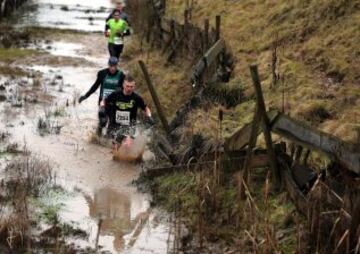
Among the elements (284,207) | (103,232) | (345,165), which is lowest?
(103,232)

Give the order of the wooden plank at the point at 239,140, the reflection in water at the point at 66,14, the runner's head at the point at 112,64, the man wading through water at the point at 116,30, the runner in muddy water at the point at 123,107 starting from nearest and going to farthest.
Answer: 1. the wooden plank at the point at 239,140
2. the runner in muddy water at the point at 123,107
3. the runner's head at the point at 112,64
4. the man wading through water at the point at 116,30
5. the reflection in water at the point at 66,14

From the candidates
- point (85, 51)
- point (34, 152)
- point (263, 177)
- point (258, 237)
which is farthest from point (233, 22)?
point (258, 237)

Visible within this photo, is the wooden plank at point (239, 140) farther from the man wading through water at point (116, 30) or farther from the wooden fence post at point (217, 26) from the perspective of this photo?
the man wading through water at point (116, 30)

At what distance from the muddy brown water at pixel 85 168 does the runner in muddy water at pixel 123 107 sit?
55 centimetres

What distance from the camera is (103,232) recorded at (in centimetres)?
786

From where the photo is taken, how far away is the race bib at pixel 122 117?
35.1ft

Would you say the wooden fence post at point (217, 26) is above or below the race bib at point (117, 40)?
above

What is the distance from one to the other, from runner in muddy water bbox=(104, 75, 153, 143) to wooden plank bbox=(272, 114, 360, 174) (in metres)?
3.58

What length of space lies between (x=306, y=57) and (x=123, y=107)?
12.9 ft

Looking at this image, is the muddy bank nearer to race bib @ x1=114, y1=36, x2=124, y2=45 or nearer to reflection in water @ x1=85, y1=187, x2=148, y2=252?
race bib @ x1=114, y1=36, x2=124, y2=45

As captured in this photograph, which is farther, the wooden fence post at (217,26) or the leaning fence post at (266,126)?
the wooden fence post at (217,26)

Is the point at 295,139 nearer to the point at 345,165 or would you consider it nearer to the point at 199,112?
the point at 345,165

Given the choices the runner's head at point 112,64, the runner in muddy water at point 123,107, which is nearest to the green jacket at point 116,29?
the runner's head at point 112,64

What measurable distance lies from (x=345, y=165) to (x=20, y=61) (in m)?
13.4
